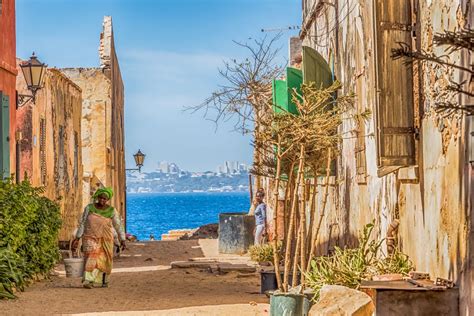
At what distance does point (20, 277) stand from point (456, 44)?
1018 centimetres

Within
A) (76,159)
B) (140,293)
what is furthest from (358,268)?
(76,159)

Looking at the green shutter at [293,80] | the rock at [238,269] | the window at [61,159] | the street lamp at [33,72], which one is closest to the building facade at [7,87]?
the street lamp at [33,72]

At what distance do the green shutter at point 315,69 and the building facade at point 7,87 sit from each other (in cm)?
518

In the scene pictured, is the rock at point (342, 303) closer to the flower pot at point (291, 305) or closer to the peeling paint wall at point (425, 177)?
the peeling paint wall at point (425, 177)

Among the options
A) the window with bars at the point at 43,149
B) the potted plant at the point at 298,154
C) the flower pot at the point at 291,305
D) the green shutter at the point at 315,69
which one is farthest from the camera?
the window with bars at the point at 43,149

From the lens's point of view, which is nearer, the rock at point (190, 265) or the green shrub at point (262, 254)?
the rock at point (190, 265)

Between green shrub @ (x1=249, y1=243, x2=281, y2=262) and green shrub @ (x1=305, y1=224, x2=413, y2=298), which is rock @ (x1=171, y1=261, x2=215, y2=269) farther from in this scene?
green shrub @ (x1=305, y1=224, x2=413, y2=298)

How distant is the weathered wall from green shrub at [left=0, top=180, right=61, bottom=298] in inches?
90.6

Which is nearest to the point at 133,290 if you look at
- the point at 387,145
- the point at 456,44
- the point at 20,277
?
the point at 20,277

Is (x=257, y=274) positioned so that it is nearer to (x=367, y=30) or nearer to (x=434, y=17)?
(x=367, y=30)

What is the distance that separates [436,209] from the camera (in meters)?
9.26

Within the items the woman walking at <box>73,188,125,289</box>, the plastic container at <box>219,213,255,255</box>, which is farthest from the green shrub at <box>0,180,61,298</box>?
the plastic container at <box>219,213,255,255</box>

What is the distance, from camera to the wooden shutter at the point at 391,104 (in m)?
9.77

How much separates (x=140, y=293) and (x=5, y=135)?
4.39 metres
